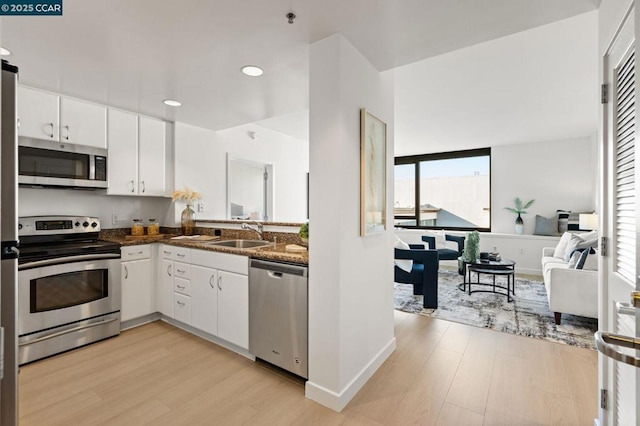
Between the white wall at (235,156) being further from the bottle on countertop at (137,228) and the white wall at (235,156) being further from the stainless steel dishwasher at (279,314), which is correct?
the stainless steel dishwasher at (279,314)

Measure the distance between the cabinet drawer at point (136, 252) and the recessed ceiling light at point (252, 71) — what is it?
6.97 feet

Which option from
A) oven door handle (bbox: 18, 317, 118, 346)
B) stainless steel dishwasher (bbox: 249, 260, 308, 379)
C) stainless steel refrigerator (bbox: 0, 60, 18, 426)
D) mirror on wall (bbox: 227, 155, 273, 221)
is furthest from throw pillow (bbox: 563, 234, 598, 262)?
oven door handle (bbox: 18, 317, 118, 346)

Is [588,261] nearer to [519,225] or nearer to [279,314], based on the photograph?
[519,225]

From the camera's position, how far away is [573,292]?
306cm

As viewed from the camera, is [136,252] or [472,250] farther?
[472,250]

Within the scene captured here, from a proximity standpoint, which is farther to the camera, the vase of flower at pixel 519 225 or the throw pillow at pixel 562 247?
the vase of flower at pixel 519 225

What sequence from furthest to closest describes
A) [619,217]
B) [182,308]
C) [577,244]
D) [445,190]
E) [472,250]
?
[445,190]
[472,250]
[577,244]
[182,308]
[619,217]

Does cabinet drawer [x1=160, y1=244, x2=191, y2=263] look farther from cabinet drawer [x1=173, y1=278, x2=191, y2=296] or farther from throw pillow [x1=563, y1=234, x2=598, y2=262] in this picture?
throw pillow [x1=563, y1=234, x2=598, y2=262]

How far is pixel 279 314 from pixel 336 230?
2.66 feet

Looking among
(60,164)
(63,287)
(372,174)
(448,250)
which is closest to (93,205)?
(60,164)

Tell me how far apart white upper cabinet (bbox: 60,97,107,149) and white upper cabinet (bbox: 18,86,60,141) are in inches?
2.1

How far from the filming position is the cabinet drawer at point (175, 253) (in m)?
2.94

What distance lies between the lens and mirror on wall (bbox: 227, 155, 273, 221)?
178 inches

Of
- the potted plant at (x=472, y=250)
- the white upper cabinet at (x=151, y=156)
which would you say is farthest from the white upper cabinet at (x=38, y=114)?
the potted plant at (x=472, y=250)
